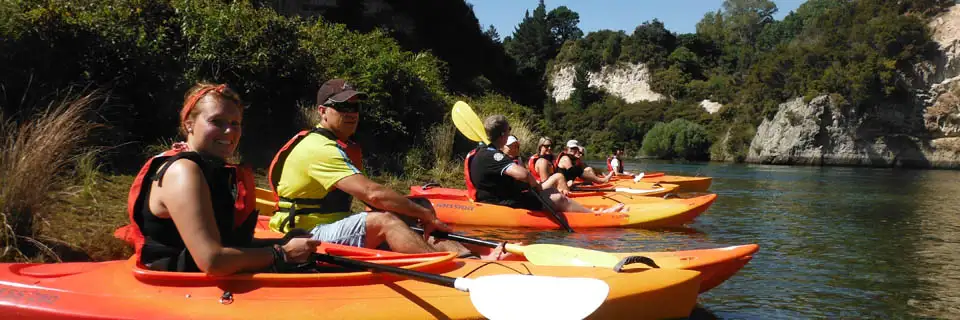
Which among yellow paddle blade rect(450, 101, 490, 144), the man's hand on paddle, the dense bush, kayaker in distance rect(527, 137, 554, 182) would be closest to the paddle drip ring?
the man's hand on paddle

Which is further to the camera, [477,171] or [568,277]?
[477,171]

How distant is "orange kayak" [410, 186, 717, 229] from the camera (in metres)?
8.49

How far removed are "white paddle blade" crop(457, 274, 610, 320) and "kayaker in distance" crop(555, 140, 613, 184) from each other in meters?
7.78

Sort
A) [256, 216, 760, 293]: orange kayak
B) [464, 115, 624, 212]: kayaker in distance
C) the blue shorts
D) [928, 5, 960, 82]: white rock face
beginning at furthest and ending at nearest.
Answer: [928, 5, 960, 82]: white rock face → [464, 115, 624, 212]: kayaker in distance → [256, 216, 760, 293]: orange kayak → the blue shorts

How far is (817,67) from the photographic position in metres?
46.2

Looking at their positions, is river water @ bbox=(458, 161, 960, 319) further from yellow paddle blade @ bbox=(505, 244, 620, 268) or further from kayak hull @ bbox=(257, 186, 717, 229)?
yellow paddle blade @ bbox=(505, 244, 620, 268)

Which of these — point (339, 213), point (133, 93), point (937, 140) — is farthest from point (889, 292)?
point (937, 140)

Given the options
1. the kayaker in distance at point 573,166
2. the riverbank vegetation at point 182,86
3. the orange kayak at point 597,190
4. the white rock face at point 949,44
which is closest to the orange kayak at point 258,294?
the riverbank vegetation at point 182,86

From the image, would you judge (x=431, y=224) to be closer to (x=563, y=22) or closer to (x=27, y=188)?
(x=27, y=188)

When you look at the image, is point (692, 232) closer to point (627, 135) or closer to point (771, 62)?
point (771, 62)

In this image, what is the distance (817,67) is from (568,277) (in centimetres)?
4780

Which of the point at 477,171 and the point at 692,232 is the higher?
the point at 477,171

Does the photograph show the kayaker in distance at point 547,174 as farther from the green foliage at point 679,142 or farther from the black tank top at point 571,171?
the green foliage at point 679,142

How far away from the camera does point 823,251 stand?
7488mm
